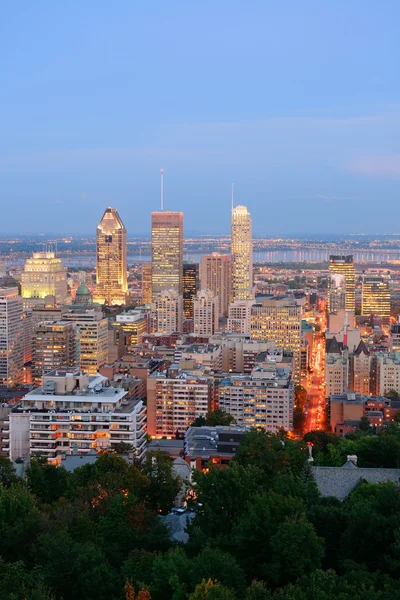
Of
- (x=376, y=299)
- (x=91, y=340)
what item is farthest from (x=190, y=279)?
(x=91, y=340)

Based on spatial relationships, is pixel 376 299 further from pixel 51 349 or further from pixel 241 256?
pixel 51 349

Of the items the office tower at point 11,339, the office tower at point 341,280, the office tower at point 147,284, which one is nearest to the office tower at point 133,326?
the office tower at point 11,339

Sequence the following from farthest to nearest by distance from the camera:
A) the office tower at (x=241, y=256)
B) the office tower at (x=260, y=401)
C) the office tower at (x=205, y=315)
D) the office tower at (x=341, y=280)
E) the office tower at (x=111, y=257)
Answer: the office tower at (x=111, y=257) → the office tower at (x=241, y=256) → the office tower at (x=341, y=280) → the office tower at (x=205, y=315) → the office tower at (x=260, y=401)

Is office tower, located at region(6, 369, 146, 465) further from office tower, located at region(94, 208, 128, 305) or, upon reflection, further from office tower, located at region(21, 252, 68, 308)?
office tower, located at region(94, 208, 128, 305)

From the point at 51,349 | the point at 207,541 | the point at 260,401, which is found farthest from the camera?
the point at 51,349

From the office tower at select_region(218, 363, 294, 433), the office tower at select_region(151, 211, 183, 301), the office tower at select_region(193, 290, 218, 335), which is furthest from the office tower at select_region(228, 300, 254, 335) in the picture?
the office tower at select_region(218, 363, 294, 433)

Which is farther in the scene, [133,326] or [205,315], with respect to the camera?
[205,315]

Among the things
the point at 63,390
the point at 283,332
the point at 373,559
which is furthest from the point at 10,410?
the point at 283,332

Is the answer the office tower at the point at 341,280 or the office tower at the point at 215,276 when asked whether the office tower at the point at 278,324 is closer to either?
the office tower at the point at 341,280
